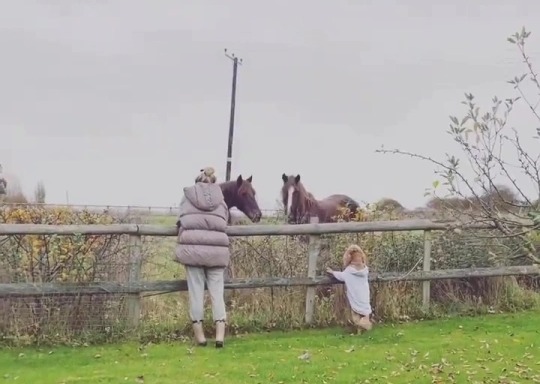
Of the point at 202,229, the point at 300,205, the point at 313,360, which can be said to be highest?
the point at 300,205

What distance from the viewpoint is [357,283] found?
811 cm

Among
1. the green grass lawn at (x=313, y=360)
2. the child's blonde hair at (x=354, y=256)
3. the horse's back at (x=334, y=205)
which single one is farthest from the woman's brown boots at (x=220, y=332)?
the horse's back at (x=334, y=205)

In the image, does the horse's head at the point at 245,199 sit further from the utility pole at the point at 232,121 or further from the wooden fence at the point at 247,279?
the utility pole at the point at 232,121

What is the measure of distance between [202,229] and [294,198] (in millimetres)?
3510

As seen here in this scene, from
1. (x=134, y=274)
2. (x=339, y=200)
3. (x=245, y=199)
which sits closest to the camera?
(x=134, y=274)

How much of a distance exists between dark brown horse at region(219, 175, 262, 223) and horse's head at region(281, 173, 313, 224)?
0.74 meters

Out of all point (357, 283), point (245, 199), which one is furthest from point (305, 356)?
point (245, 199)

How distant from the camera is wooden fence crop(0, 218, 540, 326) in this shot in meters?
7.44

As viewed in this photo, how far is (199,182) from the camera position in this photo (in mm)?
7754

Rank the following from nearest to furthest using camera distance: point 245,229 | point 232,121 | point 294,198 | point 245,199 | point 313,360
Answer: point 313,360 → point 245,229 → point 245,199 → point 294,198 → point 232,121

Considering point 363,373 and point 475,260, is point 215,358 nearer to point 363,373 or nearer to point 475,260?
point 363,373

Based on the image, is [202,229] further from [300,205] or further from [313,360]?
[300,205]

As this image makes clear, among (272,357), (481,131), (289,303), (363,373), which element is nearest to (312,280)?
(289,303)

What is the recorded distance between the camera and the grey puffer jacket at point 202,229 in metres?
7.49
